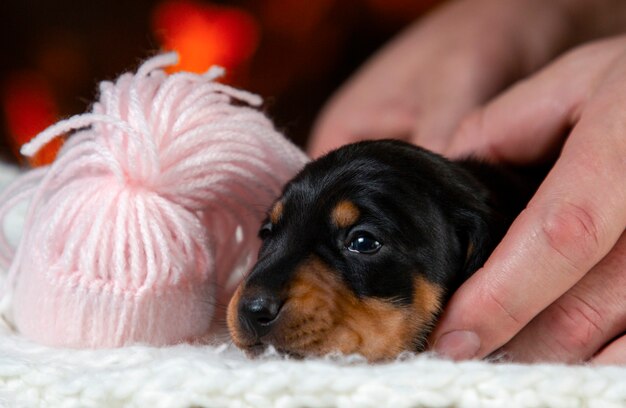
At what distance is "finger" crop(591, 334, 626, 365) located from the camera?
139cm

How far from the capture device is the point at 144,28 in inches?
170

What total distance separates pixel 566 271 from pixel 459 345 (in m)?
0.21

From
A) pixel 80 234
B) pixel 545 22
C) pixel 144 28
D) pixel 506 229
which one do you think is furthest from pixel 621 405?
pixel 144 28

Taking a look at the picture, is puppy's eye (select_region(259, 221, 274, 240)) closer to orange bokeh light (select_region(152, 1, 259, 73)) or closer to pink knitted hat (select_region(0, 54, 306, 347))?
pink knitted hat (select_region(0, 54, 306, 347))

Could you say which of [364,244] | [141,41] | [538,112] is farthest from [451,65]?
[141,41]

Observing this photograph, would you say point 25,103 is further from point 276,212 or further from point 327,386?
point 327,386

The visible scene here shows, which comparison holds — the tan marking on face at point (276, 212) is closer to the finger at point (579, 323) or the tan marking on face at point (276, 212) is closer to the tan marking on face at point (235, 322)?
the tan marking on face at point (235, 322)

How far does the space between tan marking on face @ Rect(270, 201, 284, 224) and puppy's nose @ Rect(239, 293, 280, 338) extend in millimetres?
270

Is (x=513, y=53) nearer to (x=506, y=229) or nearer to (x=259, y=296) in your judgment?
(x=506, y=229)

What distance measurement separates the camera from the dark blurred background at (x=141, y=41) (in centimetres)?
422

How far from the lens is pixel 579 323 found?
1432mm

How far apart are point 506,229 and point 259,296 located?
495 mm

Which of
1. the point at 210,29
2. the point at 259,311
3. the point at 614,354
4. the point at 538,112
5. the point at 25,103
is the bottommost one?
the point at 25,103

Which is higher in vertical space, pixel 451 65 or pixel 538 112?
pixel 538 112
